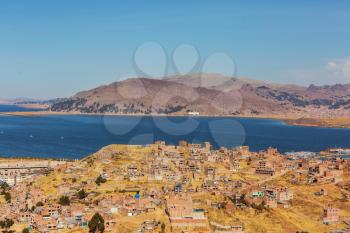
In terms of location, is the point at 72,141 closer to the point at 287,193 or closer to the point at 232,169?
the point at 232,169

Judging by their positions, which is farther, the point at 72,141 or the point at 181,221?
the point at 72,141

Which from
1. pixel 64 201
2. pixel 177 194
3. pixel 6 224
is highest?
pixel 177 194

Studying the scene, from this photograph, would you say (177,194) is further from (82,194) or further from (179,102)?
(179,102)

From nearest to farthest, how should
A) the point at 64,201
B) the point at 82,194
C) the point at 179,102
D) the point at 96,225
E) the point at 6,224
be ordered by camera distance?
the point at 96,225 < the point at 6,224 < the point at 64,201 < the point at 82,194 < the point at 179,102

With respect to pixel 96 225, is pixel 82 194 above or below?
above

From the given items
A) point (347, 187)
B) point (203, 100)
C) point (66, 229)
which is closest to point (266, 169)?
point (347, 187)

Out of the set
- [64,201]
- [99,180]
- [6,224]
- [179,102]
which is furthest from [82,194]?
[179,102]

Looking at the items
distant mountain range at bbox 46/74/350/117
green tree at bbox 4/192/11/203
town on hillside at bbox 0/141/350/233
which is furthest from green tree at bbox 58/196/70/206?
distant mountain range at bbox 46/74/350/117

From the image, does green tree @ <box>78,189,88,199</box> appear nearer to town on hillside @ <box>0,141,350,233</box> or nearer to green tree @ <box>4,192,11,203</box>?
town on hillside @ <box>0,141,350,233</box>
